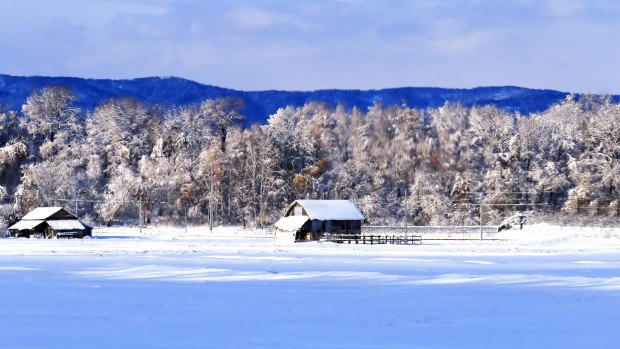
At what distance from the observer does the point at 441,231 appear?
81812 millimetres

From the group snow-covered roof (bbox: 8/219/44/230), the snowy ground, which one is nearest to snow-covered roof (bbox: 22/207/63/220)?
snow-covered roof (bbox: 8/219/44/230)

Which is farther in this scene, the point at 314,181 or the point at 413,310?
the point at 314,181

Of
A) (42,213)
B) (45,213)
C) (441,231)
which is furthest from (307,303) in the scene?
(42,213)

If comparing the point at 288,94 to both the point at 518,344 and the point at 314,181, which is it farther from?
the point at 518,344

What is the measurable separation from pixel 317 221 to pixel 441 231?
38.6 ft

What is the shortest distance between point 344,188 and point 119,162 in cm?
2381

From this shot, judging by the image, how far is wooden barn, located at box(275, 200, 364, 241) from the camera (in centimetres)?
7706

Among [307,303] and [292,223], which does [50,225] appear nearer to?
[292,223]

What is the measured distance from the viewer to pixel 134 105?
3986 inches

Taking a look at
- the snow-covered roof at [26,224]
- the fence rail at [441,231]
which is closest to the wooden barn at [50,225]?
the snow-covered roof at [26,224]

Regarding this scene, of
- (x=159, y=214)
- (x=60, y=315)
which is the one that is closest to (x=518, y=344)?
(x=60, y=315)

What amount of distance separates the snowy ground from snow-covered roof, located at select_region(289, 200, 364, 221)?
34361mm

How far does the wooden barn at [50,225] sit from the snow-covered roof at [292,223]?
54.8 feet

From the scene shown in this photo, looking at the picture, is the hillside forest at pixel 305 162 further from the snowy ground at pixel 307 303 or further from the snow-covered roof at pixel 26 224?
the snowy ground at pixel 307 303
